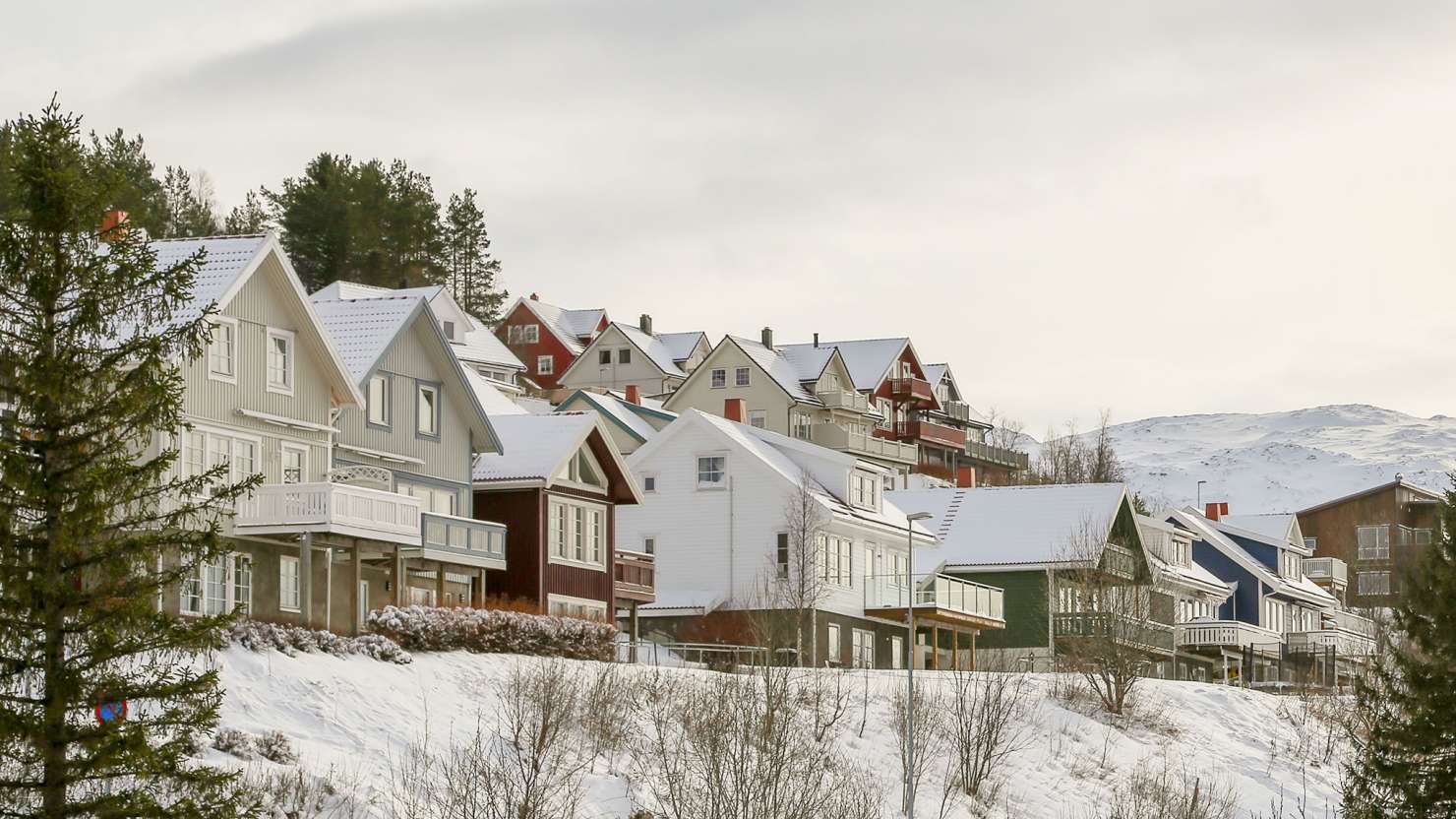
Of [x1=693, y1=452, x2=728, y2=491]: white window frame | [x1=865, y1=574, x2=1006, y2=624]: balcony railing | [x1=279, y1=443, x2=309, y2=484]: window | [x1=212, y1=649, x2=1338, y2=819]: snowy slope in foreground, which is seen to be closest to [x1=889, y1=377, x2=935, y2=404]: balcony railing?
[x1=865, y1=574, x2=1006, y2=624]: balcony railing

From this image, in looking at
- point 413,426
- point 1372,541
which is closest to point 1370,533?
point 1372,541

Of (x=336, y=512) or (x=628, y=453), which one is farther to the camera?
(x=628, y=453)

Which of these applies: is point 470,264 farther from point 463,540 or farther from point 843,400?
point 463,540

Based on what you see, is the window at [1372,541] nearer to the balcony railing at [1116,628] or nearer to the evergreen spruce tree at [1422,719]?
the balcony railing at [1116,628]

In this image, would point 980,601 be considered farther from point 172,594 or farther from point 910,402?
point 910,402

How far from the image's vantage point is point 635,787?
41.3 meters

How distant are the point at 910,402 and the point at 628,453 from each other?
5347 centimetres

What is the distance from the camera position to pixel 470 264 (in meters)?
134

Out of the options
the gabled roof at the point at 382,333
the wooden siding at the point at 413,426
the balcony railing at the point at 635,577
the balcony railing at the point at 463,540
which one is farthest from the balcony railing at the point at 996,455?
the balcony railing at the point at 463,540

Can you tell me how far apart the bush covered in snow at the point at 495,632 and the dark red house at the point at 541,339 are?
7488 cm

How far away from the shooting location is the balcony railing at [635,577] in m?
62.8

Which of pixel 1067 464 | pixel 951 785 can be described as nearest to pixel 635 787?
pixel 951 785

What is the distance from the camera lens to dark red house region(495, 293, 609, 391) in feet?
422

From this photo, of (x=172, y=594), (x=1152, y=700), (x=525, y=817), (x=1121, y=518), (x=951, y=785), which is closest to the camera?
(x=525, y=817)
